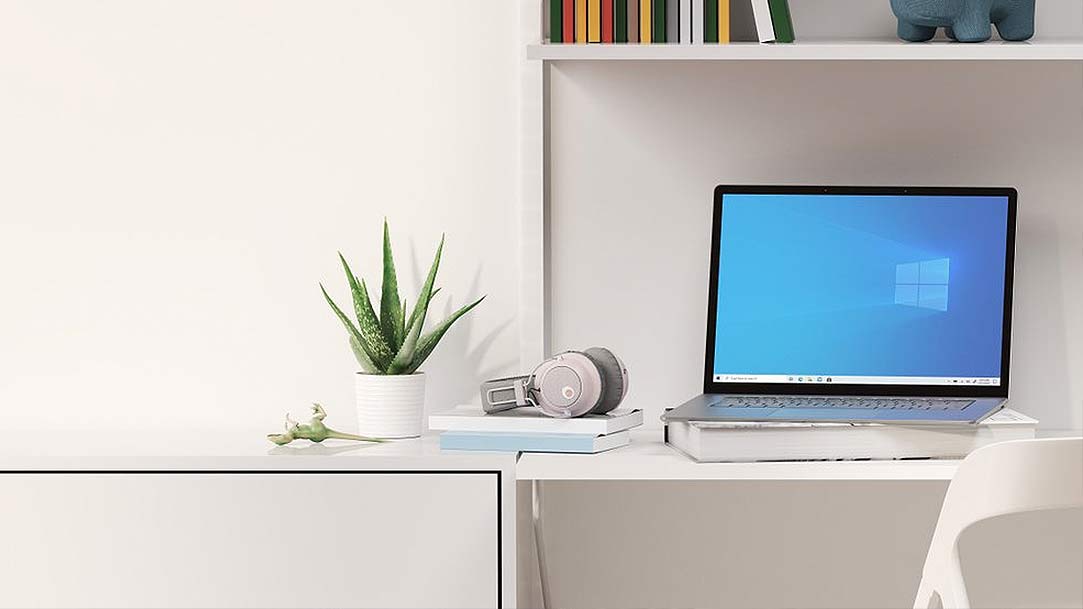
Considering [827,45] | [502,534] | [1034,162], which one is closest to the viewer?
[502,534]

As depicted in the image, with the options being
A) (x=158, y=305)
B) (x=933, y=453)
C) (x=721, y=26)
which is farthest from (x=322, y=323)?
(x=933, y=453)

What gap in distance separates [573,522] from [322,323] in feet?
1.43

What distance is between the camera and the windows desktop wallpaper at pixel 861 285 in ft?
4.87

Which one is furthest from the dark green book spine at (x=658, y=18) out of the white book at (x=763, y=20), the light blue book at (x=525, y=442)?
the light blue book at (x=525, y=442)

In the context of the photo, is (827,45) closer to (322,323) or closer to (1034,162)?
(1034,162)

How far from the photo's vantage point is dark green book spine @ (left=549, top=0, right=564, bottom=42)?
1396mm

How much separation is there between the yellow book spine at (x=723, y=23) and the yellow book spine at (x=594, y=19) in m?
0.14

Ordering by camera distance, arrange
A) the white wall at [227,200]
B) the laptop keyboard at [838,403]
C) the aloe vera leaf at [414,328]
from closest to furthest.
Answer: the laptop keyboard at [838,403] < the aloe vera leaf at [414,328] < the white wall at [227,200]

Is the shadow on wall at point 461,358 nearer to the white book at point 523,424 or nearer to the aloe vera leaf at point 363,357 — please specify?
the aloe vera leaf at point 363,357

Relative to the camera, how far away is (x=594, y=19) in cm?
140

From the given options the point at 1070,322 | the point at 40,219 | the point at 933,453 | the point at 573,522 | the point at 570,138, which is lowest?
the point at 573,522

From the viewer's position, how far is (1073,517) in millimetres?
1618

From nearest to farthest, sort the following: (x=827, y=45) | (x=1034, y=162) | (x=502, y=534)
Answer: (x=502, y=534) → (x=827, y=45) → (x=1034, y=162)

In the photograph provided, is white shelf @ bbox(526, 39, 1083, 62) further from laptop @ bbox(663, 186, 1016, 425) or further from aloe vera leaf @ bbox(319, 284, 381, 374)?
aloe vera leaf @ bbox(319, 284, 381, 374)
